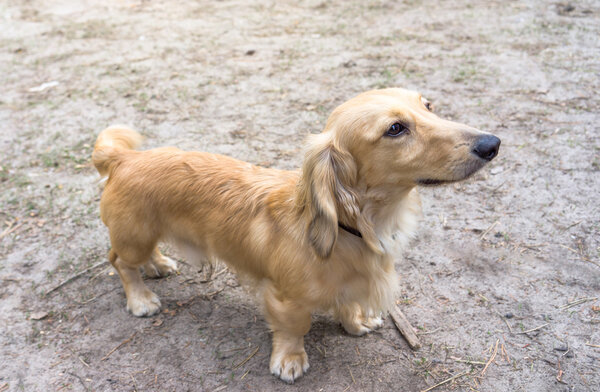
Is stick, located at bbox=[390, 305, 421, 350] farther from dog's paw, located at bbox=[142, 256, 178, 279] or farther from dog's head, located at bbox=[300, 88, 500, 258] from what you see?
dog's paw, located at bbox=[142, 256, 178, 279]

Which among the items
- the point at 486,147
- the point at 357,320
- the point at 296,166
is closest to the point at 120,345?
the point at 357,320

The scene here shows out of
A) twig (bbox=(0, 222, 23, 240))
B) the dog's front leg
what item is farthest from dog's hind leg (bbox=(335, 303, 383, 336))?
twig (bbox=(0, 222, 23, 240))

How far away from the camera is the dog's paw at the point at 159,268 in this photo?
12.6 ft

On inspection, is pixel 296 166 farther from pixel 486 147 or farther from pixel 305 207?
pixel 486 147

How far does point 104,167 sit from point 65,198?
61.8 inches

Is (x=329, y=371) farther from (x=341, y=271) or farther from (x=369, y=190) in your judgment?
(x=369, y=190)

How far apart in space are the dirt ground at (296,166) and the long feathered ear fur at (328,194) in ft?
3.46

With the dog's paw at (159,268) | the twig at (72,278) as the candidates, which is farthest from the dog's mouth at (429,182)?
the twig at (72,278)

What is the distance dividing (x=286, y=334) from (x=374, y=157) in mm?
1301

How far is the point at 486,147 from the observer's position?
2377 mm

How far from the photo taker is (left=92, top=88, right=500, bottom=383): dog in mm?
2490

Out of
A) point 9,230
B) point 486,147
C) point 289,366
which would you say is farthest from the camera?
point 9,230

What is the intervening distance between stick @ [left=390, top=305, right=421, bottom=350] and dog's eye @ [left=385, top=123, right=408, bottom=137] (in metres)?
1.44

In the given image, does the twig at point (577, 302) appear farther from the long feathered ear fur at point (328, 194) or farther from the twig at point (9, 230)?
the twig at point (9, 230)
